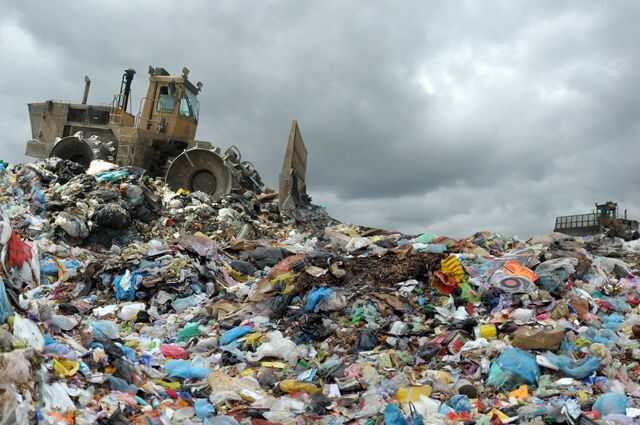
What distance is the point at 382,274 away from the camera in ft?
20.9

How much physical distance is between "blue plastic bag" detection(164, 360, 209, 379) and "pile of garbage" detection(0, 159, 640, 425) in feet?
0.05

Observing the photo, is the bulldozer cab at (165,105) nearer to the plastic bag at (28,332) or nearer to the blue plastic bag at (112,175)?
the blue plastic bag at (112,175)

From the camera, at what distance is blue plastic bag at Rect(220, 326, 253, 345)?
542 centimetres

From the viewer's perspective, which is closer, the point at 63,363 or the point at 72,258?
the point at 63,363

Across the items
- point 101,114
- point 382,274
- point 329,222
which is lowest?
point 382,274

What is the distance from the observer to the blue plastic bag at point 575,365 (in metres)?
4.16

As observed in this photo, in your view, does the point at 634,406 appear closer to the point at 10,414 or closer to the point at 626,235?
the point at 10,414

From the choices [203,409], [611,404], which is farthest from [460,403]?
[203,409]

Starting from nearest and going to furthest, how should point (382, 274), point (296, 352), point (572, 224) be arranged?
point (296, 352) → point (382, 274) → point (572, 224)

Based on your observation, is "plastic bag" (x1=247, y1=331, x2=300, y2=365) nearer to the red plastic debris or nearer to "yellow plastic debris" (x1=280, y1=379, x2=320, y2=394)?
"yellow plastic debris" (x1=280, y1=379, x2=320, y2=394)

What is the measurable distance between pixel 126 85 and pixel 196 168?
3141 millimetres

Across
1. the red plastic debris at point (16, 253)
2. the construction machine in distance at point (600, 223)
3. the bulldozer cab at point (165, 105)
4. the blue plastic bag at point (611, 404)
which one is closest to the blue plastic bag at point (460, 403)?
the blue plastic bag at point (611, 404)

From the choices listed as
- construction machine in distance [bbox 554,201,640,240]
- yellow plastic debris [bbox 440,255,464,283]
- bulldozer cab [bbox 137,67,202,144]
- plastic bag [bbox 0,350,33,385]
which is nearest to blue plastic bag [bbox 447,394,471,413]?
yellow plastic debris [bbox 440,255,464,283]

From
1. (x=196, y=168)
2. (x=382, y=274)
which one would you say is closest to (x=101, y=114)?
(x=196, y=168)
